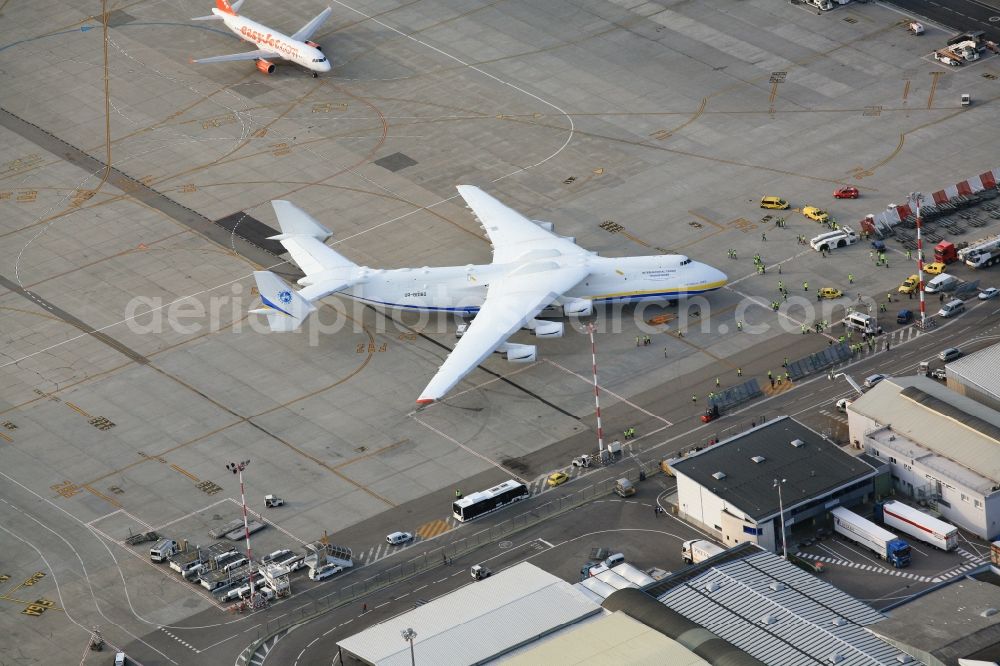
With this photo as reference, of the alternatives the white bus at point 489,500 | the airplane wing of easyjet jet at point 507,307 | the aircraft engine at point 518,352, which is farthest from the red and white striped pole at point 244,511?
the aircraft engine at point 518,352

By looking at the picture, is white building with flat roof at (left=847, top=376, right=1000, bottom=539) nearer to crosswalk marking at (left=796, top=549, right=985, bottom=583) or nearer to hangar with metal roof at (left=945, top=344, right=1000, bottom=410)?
hangar with metal roof at (left=945, top=344, right=1000, bottom=410)

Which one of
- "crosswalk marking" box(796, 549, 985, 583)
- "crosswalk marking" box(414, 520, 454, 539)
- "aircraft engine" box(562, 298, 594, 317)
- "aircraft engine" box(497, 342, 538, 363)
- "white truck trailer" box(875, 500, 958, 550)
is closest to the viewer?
"crosswalk marking" box(796, 549, 985, 583)

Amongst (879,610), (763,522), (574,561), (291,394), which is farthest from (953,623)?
(291,394)

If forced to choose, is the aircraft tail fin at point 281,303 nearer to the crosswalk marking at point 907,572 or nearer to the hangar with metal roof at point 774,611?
the hangar with metal roof at point 774,611

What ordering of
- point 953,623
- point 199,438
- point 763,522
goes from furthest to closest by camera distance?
point 199,438 < point 763,522 < point 953,623

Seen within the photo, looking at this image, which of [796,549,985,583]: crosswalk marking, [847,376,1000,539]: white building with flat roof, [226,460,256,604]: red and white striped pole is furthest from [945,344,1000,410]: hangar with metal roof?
[226,460,256,604]: red and white striped pole

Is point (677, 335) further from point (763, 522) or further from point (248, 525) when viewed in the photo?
point (248, 525)

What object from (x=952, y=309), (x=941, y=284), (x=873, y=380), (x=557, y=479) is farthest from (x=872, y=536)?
(x=941, y=284)
